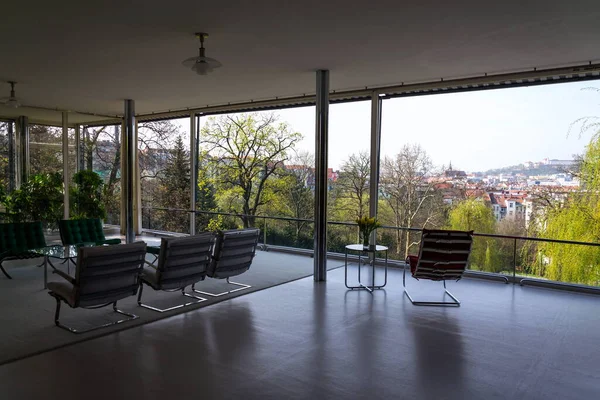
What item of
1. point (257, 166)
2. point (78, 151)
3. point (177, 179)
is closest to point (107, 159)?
point (78, 151)

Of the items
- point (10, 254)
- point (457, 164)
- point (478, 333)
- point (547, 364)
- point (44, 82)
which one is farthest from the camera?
point (457, 164)

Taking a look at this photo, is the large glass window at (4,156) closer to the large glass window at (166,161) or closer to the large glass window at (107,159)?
the large glass window at (107,159)

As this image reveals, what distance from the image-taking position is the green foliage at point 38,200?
1011 centimetres

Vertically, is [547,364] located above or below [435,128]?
below

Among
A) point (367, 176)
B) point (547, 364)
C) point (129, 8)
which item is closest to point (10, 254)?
point (129, 8)

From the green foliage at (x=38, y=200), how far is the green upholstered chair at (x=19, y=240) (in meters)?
3.60

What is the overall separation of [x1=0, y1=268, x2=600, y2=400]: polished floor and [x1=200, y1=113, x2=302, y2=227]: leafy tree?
9.26 m

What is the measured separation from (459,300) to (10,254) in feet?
20.6

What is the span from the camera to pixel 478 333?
4.37 metres

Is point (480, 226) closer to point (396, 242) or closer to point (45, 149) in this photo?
point (396, 242)

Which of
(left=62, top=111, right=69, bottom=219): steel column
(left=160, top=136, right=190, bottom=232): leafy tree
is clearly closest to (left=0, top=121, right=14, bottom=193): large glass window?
(left=62, top=111, right=69, bottom=219): steel column

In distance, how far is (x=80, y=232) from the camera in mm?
7699

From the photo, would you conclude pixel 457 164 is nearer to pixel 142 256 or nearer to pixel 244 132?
pixel 244 132

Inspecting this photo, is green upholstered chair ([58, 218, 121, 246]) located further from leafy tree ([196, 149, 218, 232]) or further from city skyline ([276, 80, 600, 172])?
leafy tree ([196, 149, 218, 232])
